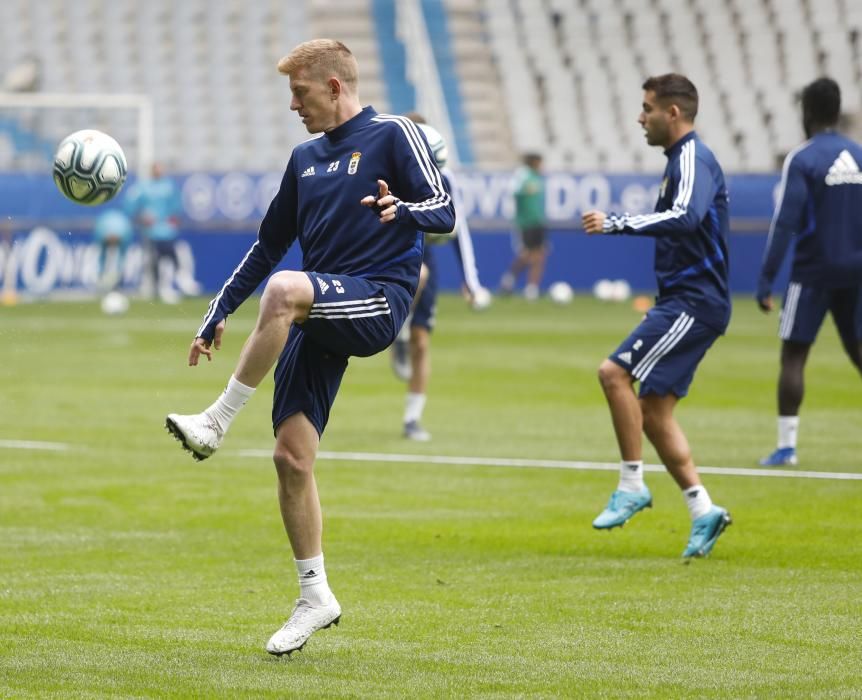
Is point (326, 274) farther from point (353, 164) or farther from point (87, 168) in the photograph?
point (87, 168)

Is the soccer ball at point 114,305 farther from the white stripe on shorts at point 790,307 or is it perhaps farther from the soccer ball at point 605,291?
the white stripe on shorts at point 790,307

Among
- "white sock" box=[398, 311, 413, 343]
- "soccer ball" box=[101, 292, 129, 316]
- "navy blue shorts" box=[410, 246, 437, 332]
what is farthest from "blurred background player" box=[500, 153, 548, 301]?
"navy blue shorts" box=[410, 246, 437, 332]

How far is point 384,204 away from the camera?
592 centimetres

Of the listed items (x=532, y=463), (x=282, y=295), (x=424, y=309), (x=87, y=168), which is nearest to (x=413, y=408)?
(x=424, y=309)

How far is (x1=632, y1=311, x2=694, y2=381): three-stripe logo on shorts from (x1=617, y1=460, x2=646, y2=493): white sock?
1.55 feet

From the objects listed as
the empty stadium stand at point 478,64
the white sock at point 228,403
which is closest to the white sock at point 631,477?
the white sock at point 228,403

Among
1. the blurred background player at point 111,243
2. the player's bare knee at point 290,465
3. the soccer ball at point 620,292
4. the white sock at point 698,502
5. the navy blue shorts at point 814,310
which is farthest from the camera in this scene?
the soccer ball at point 620,292

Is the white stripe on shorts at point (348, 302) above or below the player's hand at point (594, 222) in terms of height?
above

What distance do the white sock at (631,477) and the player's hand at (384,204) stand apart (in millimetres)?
2919

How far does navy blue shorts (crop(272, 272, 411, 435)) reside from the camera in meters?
5.94

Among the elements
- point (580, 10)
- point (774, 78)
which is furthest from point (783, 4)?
point (580, 10)

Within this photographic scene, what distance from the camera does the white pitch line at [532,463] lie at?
10.9m

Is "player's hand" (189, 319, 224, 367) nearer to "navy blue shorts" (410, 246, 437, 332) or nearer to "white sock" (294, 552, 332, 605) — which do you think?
"white sock" (294, 552, 332, 605)

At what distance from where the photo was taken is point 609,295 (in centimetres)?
3081
